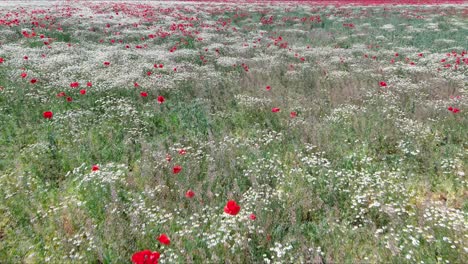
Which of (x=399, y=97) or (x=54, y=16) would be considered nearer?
(x=399, y=97)

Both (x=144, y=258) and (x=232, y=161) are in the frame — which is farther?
(x=232, y=161)

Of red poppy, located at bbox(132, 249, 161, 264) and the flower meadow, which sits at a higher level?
red poppy, located at bbox(132, 249, 161, 264)

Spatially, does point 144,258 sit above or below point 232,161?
above

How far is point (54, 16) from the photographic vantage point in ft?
60.5

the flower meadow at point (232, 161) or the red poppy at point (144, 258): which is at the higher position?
the red poppy at point (144, 258)

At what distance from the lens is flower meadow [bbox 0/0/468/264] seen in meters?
3.47

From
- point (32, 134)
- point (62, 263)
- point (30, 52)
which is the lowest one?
point (62, 263)

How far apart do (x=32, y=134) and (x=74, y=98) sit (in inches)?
76.8

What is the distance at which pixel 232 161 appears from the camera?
4.84 m

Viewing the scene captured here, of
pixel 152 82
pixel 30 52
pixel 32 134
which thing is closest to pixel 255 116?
pixel 152 82

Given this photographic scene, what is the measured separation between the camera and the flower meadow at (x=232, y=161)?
3465mm

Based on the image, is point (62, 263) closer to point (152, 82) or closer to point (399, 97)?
point (152, 82)

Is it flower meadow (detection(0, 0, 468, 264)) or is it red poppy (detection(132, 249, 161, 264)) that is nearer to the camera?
red poppy (detection(132, 249, 161, 264))

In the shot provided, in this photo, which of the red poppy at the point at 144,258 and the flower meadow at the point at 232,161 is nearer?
the red poppy at the point at 144,258
